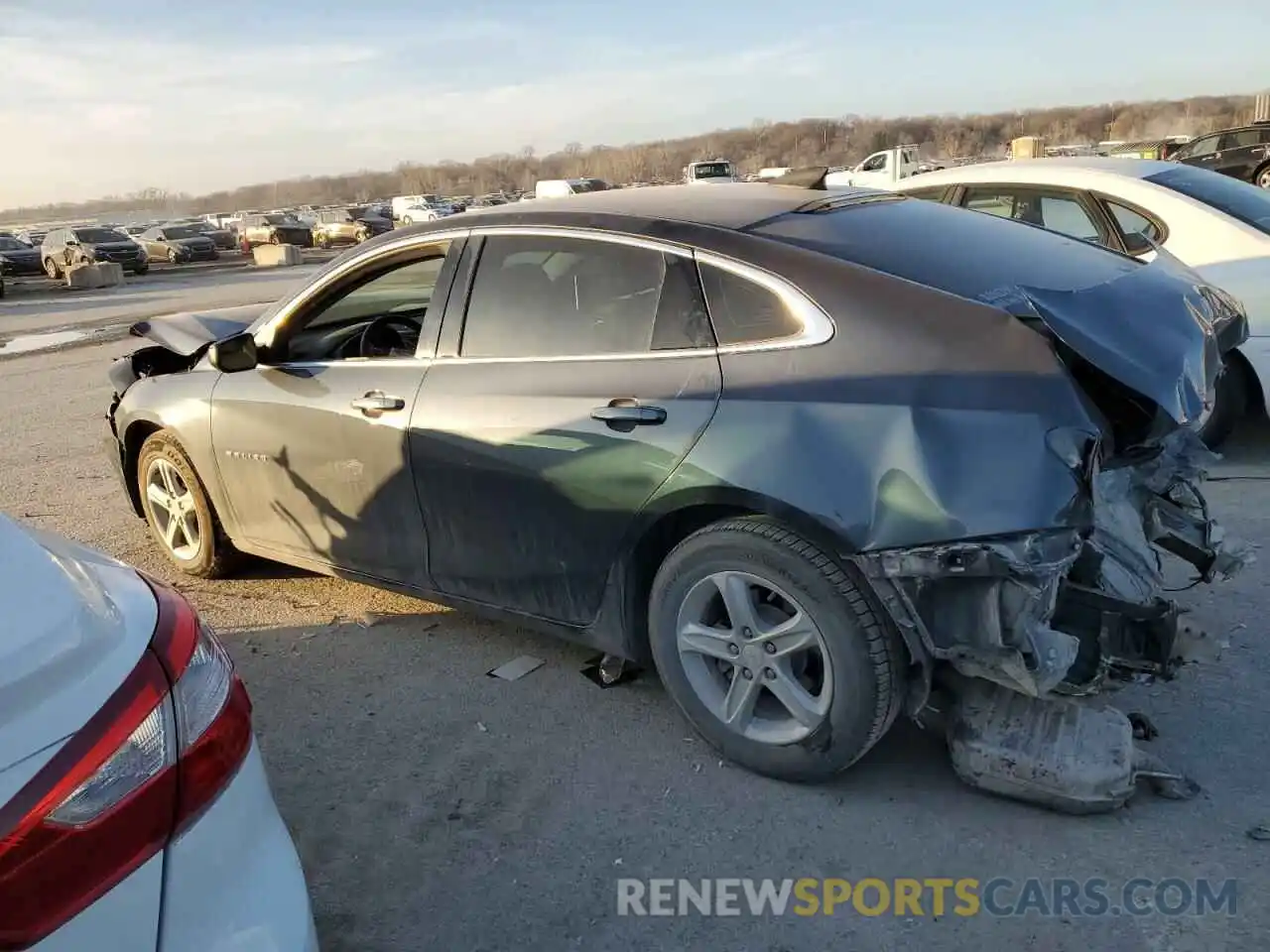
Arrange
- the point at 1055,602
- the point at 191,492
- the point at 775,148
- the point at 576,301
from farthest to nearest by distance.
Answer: the point at 775,148
the point at 191,492
the point at 576,301
the point at 1055,602

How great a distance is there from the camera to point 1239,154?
24.5m

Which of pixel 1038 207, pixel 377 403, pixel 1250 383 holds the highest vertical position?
pixel 1038 207

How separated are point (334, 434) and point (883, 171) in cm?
2732

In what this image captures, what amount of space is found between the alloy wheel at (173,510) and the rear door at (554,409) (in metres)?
1.78

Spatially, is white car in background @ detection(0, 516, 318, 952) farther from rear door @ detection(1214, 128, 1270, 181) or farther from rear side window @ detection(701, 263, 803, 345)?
rear door @ detection(1214, 128, 1270, 181)

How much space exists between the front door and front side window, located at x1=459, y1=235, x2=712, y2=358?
249mm

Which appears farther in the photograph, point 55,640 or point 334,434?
point 334,434

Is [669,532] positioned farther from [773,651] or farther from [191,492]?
[191,492]

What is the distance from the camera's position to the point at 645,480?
125 inches

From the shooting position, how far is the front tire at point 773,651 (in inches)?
113

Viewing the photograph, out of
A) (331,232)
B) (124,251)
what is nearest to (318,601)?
(124,251)

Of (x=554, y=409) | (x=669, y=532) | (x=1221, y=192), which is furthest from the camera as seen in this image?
(x=1221, y=192)

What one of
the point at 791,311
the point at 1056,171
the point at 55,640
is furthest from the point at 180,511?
the point at 1056,171

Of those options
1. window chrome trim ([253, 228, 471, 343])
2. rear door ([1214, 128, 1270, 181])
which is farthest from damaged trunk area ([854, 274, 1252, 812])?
rear door ([1214, 128, 1270, 181])
